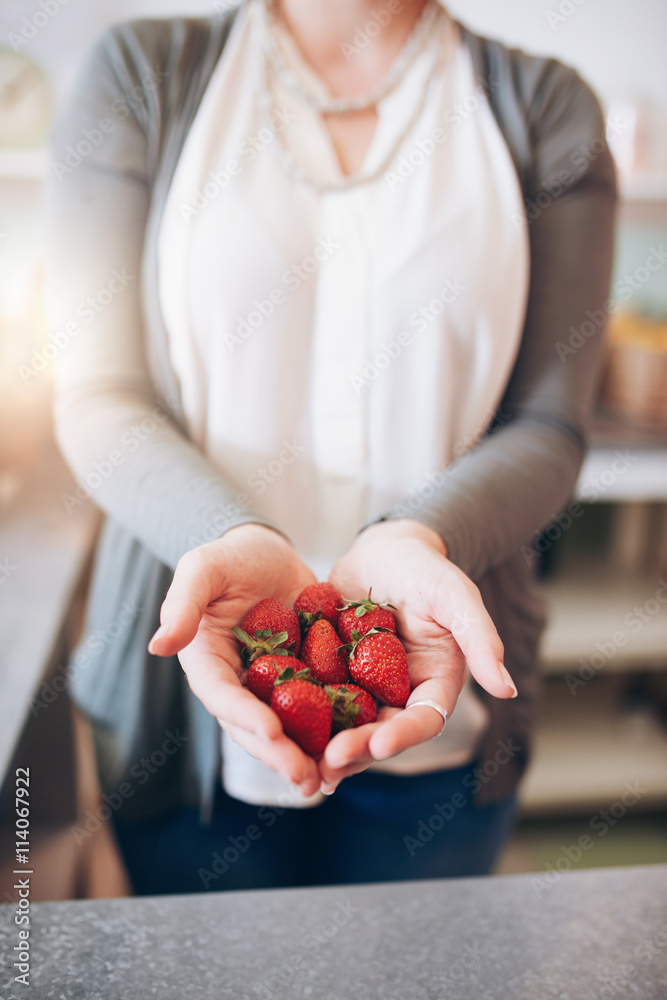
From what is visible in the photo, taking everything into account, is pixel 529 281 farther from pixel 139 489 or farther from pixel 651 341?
pixel 651 341

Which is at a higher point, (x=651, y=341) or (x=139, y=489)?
(x=139, y=489)

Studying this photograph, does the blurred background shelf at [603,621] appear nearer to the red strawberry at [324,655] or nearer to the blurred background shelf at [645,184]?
the blurred background shelf at [645,184]

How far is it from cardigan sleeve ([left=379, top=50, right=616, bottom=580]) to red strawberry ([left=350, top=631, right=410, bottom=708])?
0.10 m

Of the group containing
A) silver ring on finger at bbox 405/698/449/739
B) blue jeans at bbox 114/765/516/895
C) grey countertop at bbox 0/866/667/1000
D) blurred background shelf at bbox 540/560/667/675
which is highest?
silver ring on finger at bbox 405/698/449/739

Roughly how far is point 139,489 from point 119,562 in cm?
6

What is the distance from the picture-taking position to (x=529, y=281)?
1.51 feet

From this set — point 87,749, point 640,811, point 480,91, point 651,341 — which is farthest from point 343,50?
point 640,811

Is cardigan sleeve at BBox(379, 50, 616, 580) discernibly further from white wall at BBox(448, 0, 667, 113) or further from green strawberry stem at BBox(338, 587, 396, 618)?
white wall at BBox(448, 0, 667, 113)

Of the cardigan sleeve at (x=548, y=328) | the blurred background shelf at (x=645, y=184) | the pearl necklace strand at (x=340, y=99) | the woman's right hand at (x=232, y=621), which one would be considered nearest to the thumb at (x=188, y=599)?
the woman's right hand at (x=232, y=621)

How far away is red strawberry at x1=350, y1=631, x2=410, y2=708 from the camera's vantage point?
12.3 inches

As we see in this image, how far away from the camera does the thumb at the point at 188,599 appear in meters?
0.28

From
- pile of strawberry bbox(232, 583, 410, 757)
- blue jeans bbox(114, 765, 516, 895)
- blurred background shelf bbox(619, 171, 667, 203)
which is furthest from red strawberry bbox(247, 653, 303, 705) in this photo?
blurred background shelf bbox(619, 171, 667, 203)

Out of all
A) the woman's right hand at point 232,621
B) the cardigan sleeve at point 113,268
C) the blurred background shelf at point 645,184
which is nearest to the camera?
the woman's right hand at point 232,621

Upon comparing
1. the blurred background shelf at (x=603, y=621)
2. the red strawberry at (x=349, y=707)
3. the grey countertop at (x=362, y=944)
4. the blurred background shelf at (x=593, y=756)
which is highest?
the red strawberry at (x=349, y=707)
